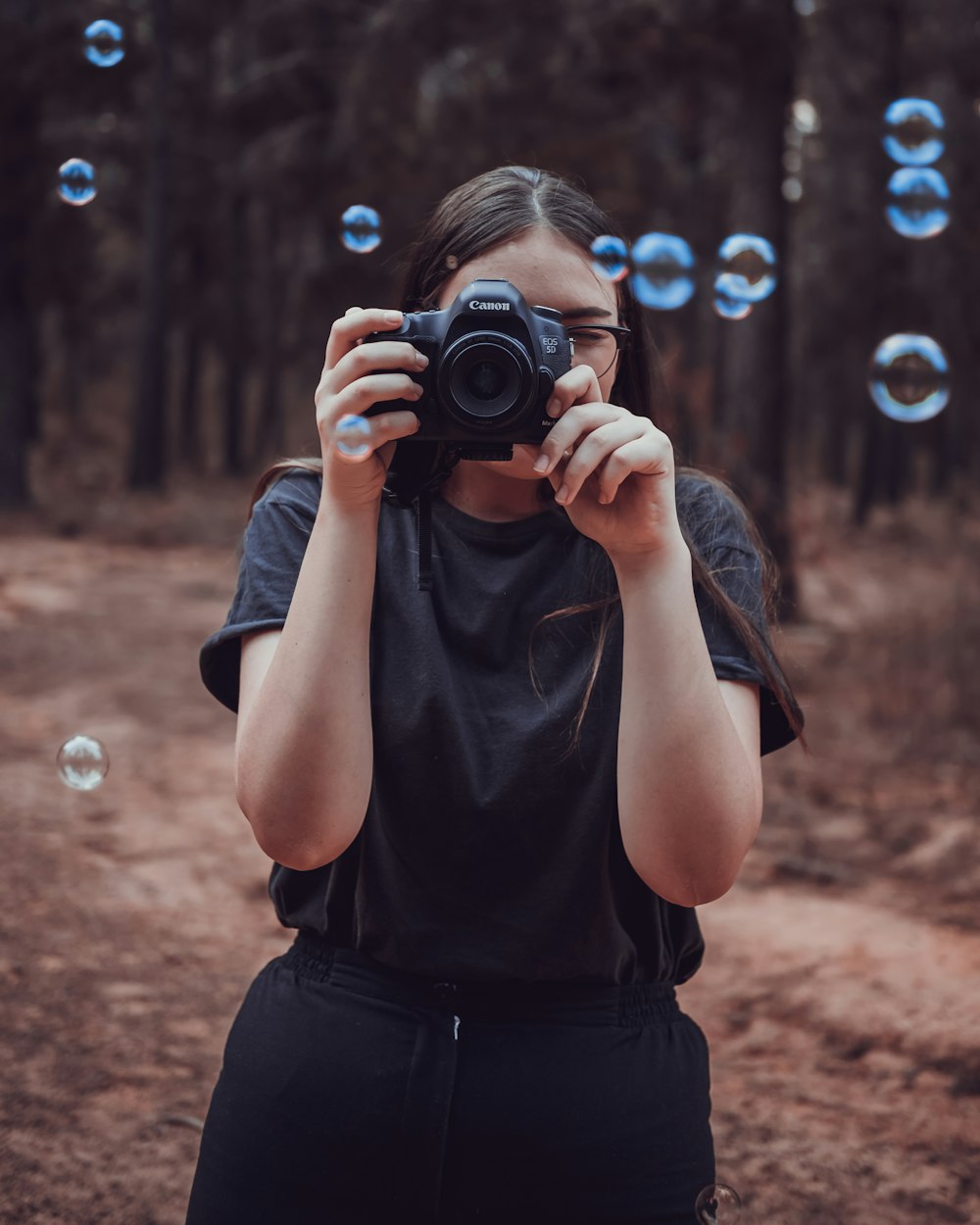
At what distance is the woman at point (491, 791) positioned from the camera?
1365mm

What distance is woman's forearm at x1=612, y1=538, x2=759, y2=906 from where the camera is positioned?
134cm

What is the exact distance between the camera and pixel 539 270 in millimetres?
1493

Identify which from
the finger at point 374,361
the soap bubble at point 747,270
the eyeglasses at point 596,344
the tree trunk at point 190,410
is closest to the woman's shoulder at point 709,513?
the eyeglasses at point 596,344

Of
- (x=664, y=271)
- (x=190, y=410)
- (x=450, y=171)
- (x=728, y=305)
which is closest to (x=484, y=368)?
(x=664, y=271)

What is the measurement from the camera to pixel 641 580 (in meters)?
1.35

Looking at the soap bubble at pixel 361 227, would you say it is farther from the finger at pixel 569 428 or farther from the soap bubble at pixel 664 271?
the finger at pixel 569 428

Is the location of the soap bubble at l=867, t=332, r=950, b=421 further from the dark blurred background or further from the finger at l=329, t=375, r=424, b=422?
the finger at l=329, t=375, r=424, b=422

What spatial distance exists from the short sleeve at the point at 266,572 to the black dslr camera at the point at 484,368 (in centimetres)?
25

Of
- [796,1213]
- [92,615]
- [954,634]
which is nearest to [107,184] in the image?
[92,615]

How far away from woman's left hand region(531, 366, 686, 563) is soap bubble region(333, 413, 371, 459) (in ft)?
0.65

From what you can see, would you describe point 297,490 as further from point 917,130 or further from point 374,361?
point 917,130

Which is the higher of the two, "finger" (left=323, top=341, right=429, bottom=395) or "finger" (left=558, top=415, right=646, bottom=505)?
"finger" (left=323, top=341, right=429, bottom=395)

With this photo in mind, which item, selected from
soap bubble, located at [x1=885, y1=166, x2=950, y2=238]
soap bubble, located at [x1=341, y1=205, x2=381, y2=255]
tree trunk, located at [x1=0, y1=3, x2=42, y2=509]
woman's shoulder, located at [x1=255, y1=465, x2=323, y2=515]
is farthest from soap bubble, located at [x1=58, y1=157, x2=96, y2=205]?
tree trunk, located at [x1=0, y1=3, x2=42, y2=509]

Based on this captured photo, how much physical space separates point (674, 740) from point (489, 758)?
0.24 meters
